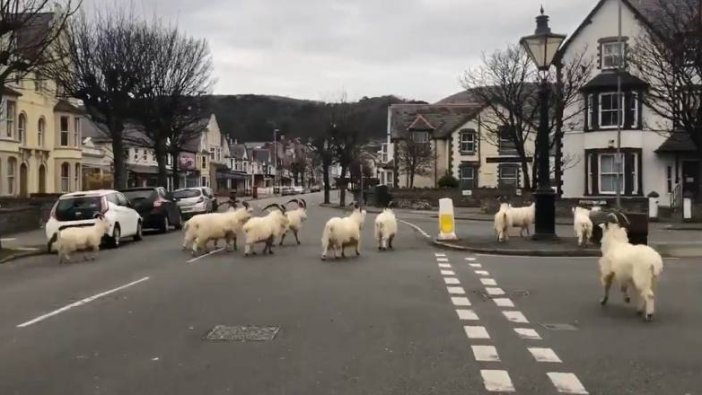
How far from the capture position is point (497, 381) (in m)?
6.91

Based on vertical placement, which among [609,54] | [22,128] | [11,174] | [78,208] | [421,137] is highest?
[609,54]

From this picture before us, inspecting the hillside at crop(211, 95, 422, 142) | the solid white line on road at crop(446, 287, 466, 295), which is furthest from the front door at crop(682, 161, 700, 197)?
the hillside at crop(211, 95, 422, 142)

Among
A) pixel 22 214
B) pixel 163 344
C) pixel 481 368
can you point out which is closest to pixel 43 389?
pixel 163 344

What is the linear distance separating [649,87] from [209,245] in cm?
2472

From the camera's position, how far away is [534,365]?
756cm

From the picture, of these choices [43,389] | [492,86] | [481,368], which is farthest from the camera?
[492,86]

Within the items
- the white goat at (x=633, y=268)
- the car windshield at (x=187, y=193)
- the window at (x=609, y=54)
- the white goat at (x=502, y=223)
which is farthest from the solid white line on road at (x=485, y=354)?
the window at (x=609, y=54)

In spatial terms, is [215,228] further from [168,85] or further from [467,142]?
[467,142]

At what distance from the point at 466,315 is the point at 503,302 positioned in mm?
1390

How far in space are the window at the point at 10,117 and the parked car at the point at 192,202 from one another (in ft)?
42.8

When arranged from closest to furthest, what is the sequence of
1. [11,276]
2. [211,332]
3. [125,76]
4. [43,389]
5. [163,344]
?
[43,389] < [163,344] < [211,332] < [11,276] < [125,76]

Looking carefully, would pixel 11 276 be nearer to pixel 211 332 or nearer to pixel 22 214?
pixel 211 332

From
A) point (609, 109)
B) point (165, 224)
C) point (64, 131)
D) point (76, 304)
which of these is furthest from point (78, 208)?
point (64, 131)

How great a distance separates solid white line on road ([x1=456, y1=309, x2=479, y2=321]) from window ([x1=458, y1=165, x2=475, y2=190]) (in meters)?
57.0
